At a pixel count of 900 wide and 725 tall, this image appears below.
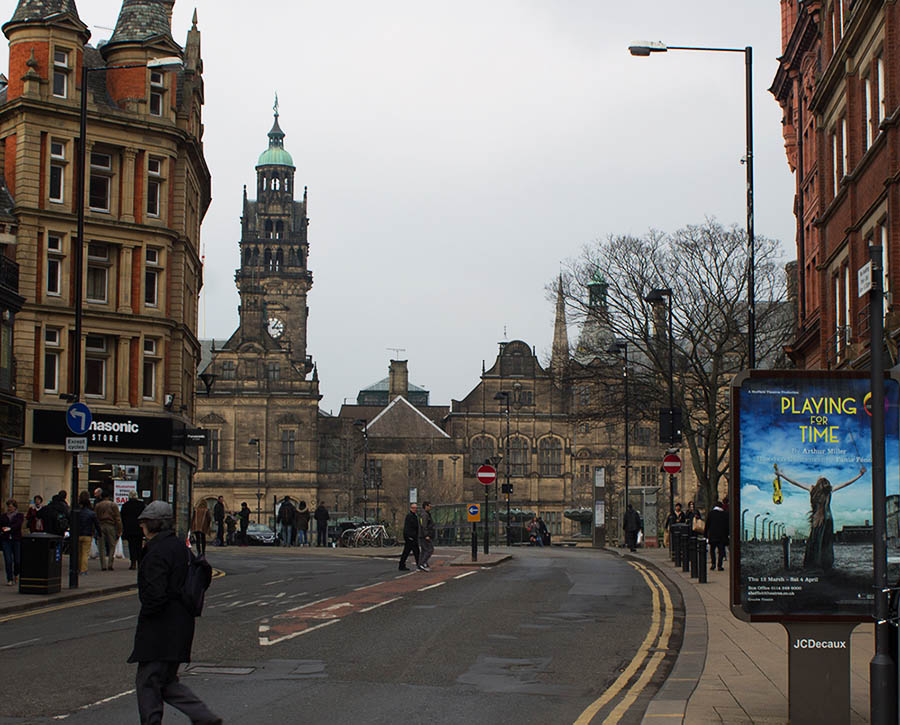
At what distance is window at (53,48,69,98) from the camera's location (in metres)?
40.1

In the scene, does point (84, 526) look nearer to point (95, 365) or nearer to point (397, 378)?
point (95, 365)

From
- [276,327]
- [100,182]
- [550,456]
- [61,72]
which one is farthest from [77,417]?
[276,327]

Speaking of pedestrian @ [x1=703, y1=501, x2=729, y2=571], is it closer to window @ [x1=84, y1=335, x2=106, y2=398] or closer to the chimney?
window @ [x1=84, y1=335, x2=106, y2=398]

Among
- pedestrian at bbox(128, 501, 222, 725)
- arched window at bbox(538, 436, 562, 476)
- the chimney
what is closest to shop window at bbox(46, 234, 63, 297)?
pedestrian at bbox(128, 501, 222, 725)

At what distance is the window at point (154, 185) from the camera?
42094 millimetres

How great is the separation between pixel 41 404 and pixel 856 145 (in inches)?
976

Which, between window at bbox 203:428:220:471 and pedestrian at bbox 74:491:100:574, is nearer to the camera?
pedestrian at bbox 74:491:100:574

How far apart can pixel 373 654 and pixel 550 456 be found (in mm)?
96208

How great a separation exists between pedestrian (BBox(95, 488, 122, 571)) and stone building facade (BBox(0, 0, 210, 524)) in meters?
8.39

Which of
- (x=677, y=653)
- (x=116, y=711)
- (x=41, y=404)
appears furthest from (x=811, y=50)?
(x=116, y=711)

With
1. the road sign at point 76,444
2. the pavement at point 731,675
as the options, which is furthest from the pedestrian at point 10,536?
the pavement at point 731,675

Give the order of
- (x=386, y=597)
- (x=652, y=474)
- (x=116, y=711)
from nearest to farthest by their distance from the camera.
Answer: (x=116, y=711) < (x=386, y=597) < (x=652, y=474)

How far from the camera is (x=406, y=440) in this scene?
11119 cm

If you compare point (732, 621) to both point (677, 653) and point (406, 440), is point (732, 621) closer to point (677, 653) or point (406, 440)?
point (677, 653)
